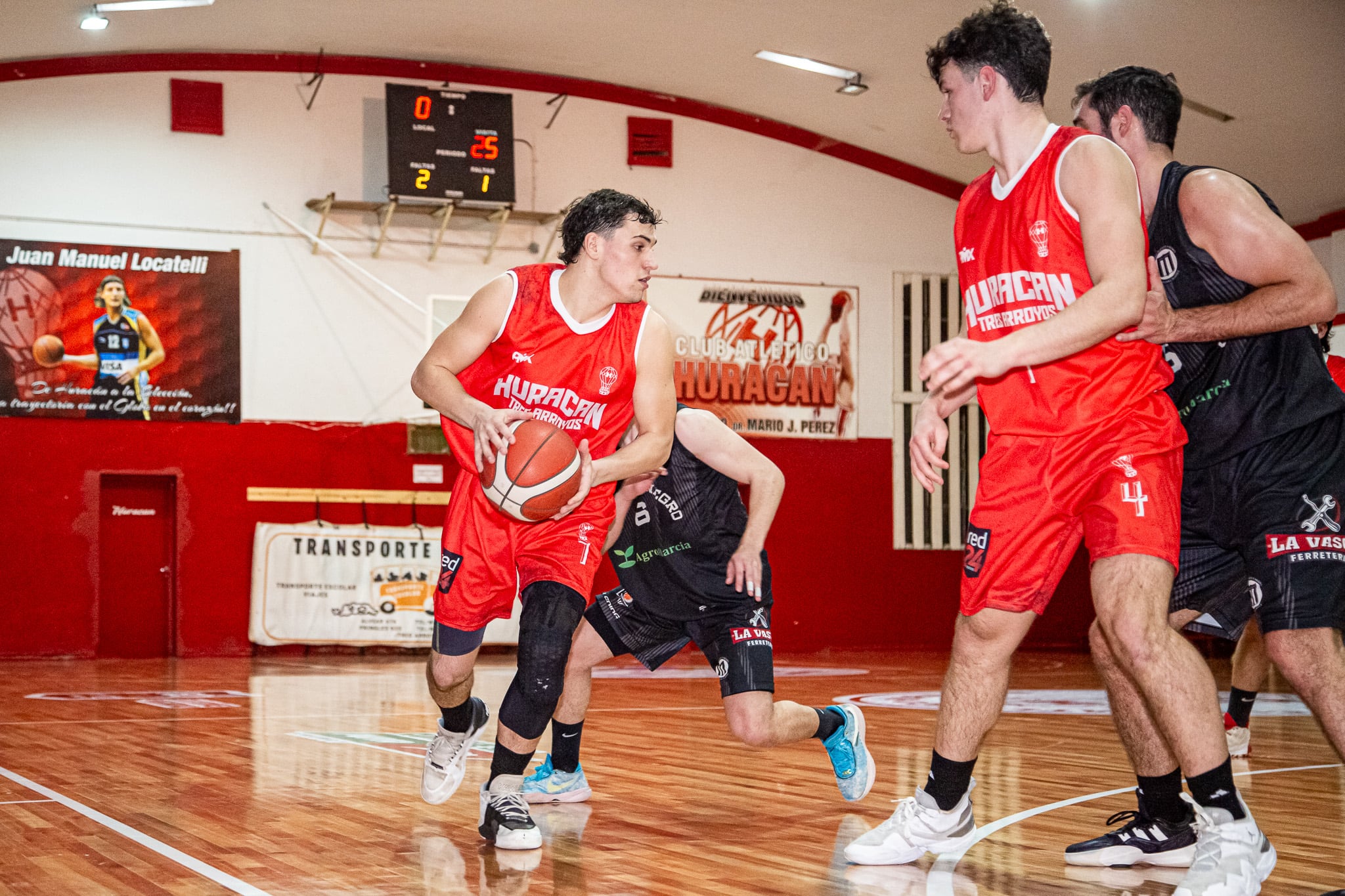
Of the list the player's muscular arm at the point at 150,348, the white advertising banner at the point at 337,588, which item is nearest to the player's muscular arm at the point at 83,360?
the player's muscular arm at the point at 150,348

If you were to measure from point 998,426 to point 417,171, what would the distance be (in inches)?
472

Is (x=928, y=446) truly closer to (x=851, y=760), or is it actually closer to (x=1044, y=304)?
(x=1044, y=304)

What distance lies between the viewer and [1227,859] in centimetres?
278

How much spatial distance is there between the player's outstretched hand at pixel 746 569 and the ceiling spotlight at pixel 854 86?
36.2 feet

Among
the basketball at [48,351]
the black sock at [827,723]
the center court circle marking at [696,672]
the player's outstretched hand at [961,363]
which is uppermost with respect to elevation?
the basketball at [48,351]

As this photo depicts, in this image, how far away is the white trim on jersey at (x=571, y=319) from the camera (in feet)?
12.9

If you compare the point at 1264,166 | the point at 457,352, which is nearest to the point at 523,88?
the point at 1264,166

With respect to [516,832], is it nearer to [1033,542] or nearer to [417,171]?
[1033,542]

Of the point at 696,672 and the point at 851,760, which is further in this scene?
the point at 696,672

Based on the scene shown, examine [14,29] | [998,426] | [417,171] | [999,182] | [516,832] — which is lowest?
[516,832]

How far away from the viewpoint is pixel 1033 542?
10.1 feet

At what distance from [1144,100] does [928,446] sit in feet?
3.25

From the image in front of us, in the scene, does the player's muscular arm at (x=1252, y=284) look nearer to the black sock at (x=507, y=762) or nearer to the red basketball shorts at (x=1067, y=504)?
the red basketball shorts at (x=1067, y=504)

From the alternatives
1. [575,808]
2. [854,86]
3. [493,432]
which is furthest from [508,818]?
[854,86]
